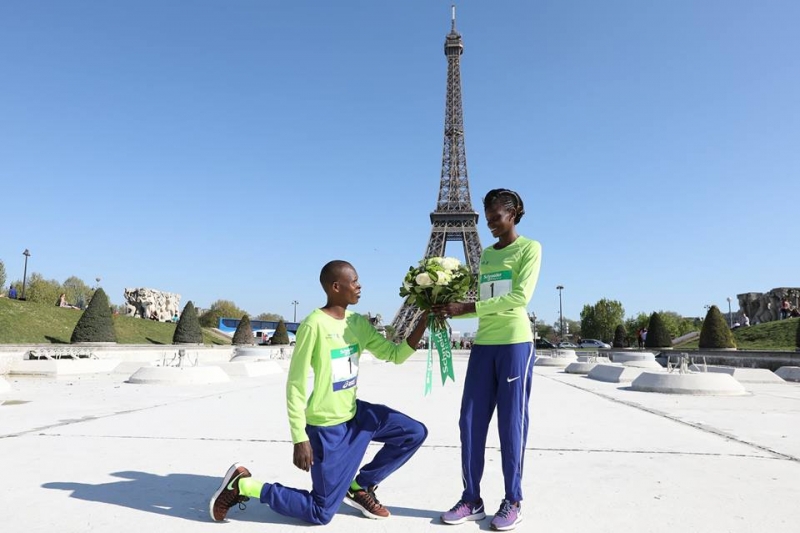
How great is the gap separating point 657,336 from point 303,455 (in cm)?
3458

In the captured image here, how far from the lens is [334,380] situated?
119 inches

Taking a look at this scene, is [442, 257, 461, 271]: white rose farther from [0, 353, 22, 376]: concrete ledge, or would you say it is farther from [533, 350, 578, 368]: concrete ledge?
[533, 350, 578, 368]: concrete ledge

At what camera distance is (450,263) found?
3.26 m

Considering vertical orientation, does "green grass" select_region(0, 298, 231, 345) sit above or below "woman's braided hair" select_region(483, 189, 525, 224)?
below

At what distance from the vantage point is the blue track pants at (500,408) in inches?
119

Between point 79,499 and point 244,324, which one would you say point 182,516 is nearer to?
point 79,499

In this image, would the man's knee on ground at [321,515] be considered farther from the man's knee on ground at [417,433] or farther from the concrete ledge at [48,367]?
the concrete ledge at [48,367]

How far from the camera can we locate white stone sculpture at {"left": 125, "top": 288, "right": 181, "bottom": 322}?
2183 inches

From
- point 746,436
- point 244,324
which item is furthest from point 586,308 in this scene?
point 746,436

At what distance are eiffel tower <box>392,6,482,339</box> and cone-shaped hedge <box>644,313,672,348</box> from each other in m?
18.8

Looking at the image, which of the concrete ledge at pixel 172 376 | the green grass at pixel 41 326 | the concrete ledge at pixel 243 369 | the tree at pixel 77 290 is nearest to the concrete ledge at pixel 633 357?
the concrete ledge at pixel 243 369

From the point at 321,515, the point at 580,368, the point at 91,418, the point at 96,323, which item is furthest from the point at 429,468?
the point at 96,323

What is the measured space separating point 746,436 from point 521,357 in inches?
173

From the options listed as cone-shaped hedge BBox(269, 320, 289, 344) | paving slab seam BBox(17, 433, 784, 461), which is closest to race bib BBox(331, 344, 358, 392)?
paving slab seam BBox(17, 433, 784, 461)
